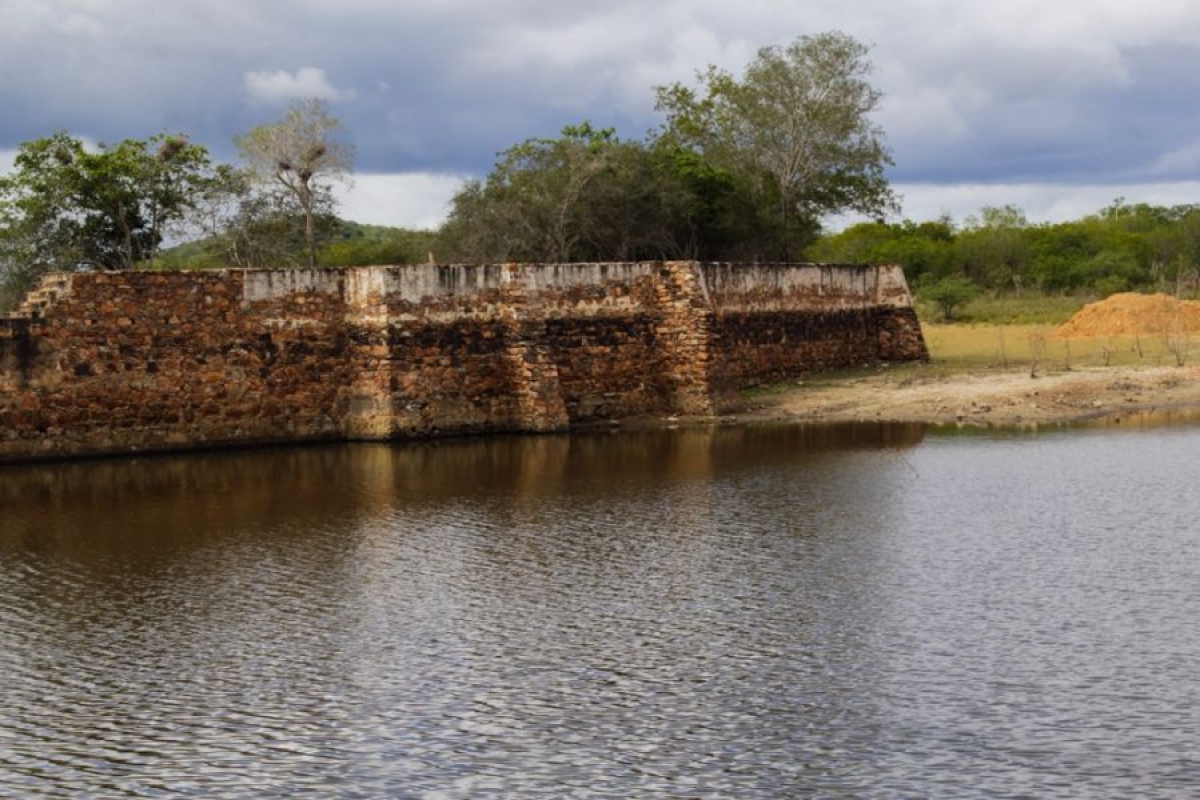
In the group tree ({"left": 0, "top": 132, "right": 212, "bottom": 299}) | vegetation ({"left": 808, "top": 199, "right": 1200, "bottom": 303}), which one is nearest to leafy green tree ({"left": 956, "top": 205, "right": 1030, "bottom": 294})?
vegetation ({"left": 808, "top": 199, "right": 1200, "bottom": 303})

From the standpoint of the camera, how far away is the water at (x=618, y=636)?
761cm

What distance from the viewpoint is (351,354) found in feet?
72.5

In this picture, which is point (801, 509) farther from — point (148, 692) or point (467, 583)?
point (148, 692)

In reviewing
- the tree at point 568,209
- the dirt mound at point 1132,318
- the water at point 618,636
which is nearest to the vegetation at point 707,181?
the tree at point 568,209

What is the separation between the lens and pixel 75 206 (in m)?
30.6

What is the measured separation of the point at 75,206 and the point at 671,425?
549 inches

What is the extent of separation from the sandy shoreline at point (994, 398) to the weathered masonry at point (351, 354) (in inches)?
54.3

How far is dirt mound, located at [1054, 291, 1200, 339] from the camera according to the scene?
33438 mm

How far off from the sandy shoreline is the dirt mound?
7.59 meters

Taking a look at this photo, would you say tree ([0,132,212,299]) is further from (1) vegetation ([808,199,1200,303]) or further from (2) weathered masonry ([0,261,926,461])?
(1) vegetation ([808,199,1200,303])

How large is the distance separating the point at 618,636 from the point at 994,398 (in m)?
15.0

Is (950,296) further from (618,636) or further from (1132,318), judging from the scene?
(618,636)

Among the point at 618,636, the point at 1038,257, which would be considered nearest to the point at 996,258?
the point at 1038,257

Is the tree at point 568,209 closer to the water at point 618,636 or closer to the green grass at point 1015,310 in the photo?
the green grass at point 1015,310
